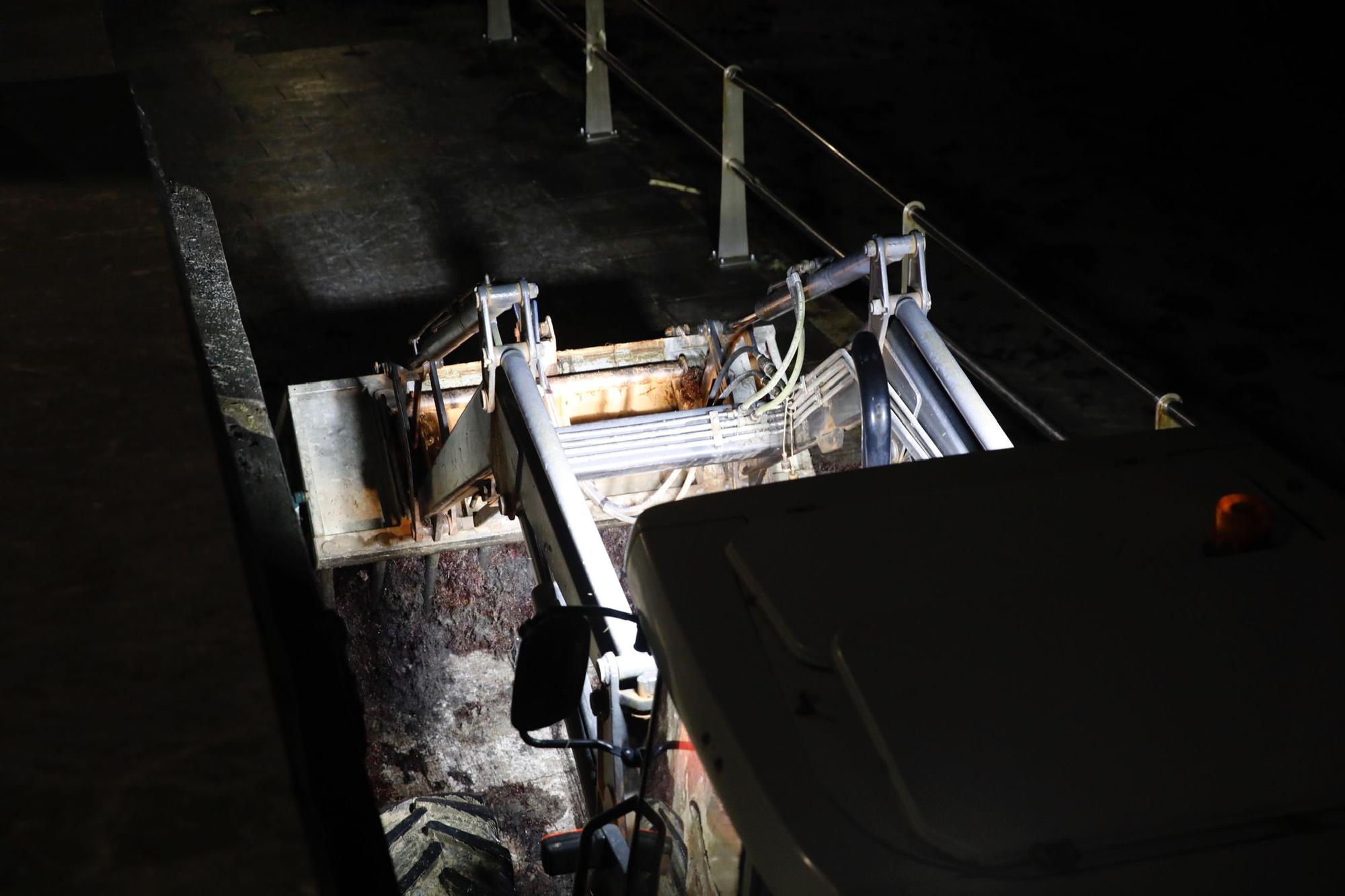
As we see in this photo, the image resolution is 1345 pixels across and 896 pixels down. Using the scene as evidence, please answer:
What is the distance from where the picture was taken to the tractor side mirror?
7.38 ft

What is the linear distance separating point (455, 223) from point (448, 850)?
4680 millimetres

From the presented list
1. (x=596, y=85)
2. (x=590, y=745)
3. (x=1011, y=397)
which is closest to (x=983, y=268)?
(x=1011, y=397)

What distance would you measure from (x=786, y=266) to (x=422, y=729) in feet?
11.6

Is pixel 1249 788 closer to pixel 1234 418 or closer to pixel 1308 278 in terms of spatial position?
pixel 1234 418

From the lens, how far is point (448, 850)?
4.66 meters

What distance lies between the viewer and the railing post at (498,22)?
10.9 meters

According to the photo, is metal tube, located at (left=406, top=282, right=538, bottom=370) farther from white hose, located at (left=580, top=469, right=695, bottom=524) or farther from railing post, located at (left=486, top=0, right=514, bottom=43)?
railing post, located at (left=486, top=0, right=514, bottom=43)

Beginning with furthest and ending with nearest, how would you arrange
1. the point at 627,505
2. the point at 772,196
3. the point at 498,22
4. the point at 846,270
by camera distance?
the point at 498,22, the point at 772,196, the point at 627,505, the point at 846,270

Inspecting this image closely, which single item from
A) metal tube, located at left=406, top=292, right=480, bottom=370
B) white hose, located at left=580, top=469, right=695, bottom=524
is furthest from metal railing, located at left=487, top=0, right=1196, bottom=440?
metal tube, located at left=406, top=292, right=480, bottom=370

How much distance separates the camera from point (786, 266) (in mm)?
8062

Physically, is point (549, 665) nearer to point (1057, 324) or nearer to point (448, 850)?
point (448, 850)

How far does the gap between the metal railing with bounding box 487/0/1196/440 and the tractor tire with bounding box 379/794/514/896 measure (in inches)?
95.9

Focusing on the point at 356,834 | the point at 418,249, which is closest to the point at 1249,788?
the point at 356,834

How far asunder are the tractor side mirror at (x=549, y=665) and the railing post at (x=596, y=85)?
7278 millimetres
